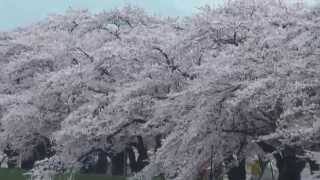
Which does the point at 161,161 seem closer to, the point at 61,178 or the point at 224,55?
the point at 224,55

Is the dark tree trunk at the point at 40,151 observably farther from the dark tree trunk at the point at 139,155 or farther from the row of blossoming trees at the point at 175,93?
the dark tree trunk at the point at 139,155

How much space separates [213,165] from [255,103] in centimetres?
266

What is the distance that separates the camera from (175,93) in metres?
14.2

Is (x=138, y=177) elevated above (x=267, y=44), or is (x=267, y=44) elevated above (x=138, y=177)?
(x=267, y=44)

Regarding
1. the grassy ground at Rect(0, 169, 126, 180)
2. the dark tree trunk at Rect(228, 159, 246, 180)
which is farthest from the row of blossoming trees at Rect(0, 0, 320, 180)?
the grassy ground at Rect(0, 169, 126, 180)

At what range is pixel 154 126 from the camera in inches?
663

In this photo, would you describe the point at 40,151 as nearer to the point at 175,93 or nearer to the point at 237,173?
the point at 237,173

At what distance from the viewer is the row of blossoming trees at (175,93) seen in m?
12.1

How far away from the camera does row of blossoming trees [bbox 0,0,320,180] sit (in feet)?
39.8

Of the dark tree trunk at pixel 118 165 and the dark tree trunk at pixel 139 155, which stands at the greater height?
Result: the dark tree trunk at pixel 139 155

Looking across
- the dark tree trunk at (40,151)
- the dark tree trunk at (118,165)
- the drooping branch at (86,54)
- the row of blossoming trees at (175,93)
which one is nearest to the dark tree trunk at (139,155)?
the row of blossoming trees at (175,93)

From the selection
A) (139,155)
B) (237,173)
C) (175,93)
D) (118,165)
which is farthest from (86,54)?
(175,93)

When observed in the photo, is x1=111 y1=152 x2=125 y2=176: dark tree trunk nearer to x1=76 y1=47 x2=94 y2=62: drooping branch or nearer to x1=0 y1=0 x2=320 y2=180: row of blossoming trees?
x1=0 y1=0 x2=320 y2=180: row of blossoming trees

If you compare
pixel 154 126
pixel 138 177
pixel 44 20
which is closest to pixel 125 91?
pixel 154 126
